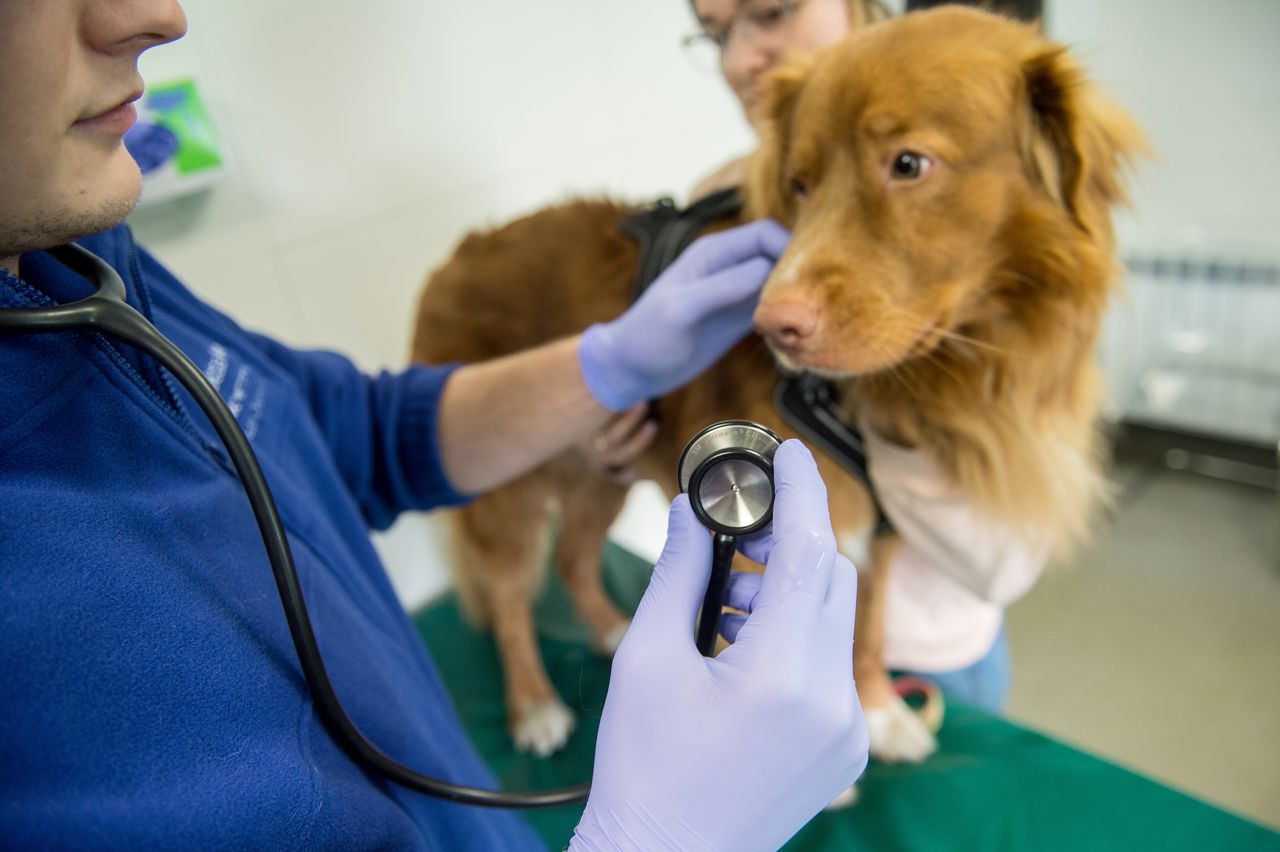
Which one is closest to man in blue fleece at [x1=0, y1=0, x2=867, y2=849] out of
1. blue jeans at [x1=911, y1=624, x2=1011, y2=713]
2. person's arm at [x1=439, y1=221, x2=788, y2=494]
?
person's arm at [x1=439, y1=221, x2=788, y2=494]

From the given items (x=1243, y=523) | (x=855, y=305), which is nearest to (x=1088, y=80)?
(x=855, y=305)

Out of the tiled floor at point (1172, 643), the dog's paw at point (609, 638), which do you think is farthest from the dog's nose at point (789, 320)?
the tiled floor at point (1172, 643)

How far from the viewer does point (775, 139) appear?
1.04m

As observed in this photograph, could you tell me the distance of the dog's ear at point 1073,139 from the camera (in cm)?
86

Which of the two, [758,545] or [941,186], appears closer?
[758,545]

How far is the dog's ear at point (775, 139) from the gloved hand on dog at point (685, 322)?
70 mm

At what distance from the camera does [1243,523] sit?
1946 mm

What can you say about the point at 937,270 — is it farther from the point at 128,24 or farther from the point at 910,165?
the point at 128,24

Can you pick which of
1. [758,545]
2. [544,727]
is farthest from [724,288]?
[544,727]

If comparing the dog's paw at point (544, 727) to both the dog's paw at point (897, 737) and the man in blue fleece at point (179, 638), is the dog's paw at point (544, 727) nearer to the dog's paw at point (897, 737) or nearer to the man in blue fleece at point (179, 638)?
the dog's paw at point (897, 737)

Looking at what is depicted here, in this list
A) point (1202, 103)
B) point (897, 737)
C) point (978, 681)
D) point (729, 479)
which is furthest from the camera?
point (1202, 103)

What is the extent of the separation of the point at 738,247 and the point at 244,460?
64 cm

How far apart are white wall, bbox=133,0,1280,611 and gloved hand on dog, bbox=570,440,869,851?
815 mm

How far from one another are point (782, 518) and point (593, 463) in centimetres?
97
